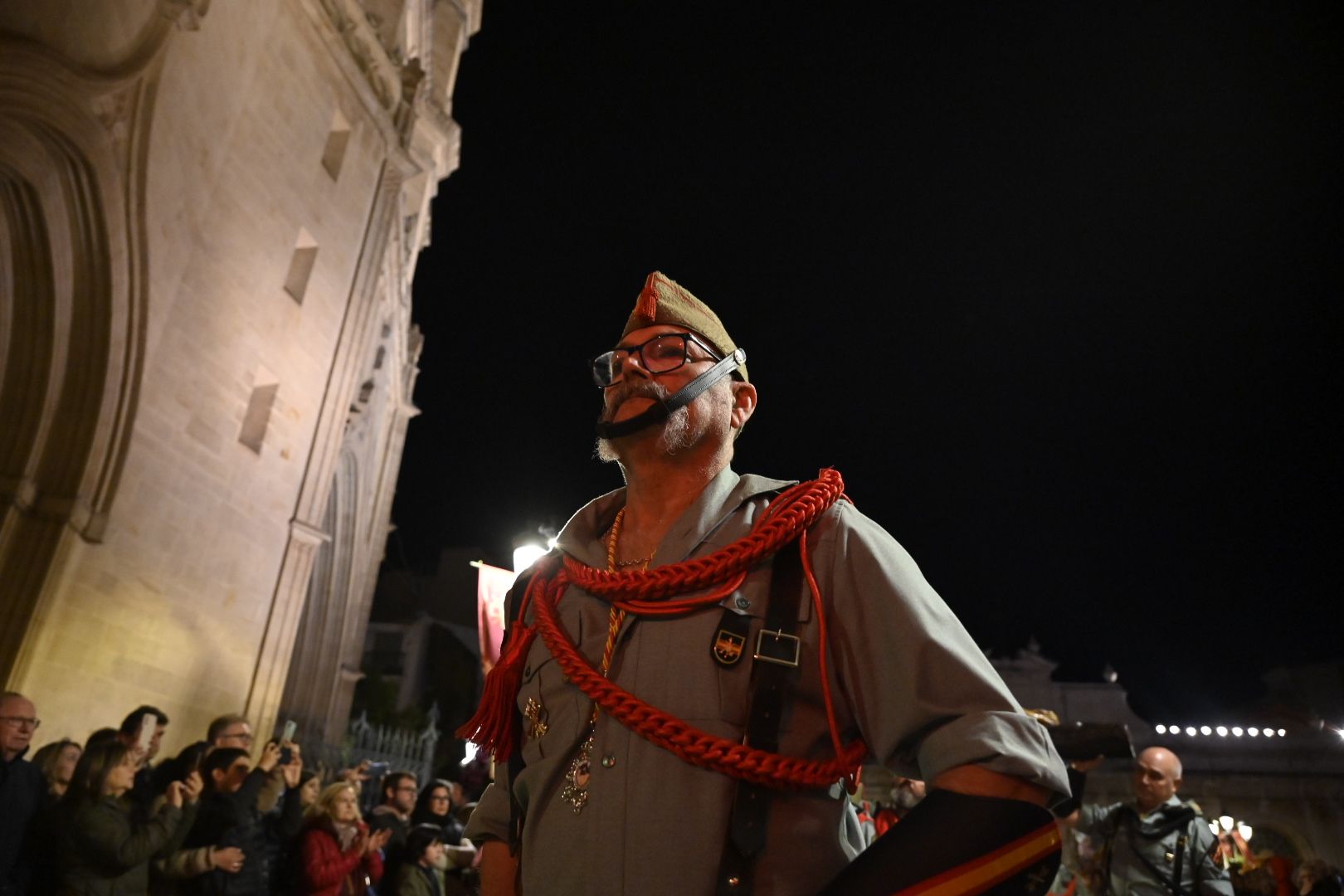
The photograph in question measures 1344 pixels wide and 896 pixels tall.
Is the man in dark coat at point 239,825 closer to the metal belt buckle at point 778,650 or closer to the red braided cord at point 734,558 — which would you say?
the red braided cord at point 734,558

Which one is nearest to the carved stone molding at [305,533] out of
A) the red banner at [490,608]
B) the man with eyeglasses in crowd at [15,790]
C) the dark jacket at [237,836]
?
the red banner at [490,608]

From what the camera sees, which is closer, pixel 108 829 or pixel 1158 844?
pixel 108 829

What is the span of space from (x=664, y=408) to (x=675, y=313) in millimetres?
314

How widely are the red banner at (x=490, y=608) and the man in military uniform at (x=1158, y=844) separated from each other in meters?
4.67

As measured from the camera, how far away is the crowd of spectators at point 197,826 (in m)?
5.06

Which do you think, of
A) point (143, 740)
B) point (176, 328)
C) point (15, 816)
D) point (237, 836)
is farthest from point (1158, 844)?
point (176, 328)

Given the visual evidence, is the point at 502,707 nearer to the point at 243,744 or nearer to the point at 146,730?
the point at 146,730

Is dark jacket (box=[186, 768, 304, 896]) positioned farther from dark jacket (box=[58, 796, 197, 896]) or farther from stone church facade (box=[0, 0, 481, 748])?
stone church facade (box=[0, 0, 481, 748])

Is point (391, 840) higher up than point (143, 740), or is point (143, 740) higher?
point (143, 740)

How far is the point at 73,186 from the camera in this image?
8953 millimetres

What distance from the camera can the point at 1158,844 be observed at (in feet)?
17.6

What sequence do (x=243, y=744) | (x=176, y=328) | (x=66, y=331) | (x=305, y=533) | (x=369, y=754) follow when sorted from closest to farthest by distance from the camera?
(x=243, y=744), (x=66, y=331), (x=176, y=328), (x=305, y=533), (x=369, y=754)

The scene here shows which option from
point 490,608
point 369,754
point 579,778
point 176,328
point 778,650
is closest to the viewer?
point 778,650

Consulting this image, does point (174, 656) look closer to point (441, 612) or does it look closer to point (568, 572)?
point (568, 572)
